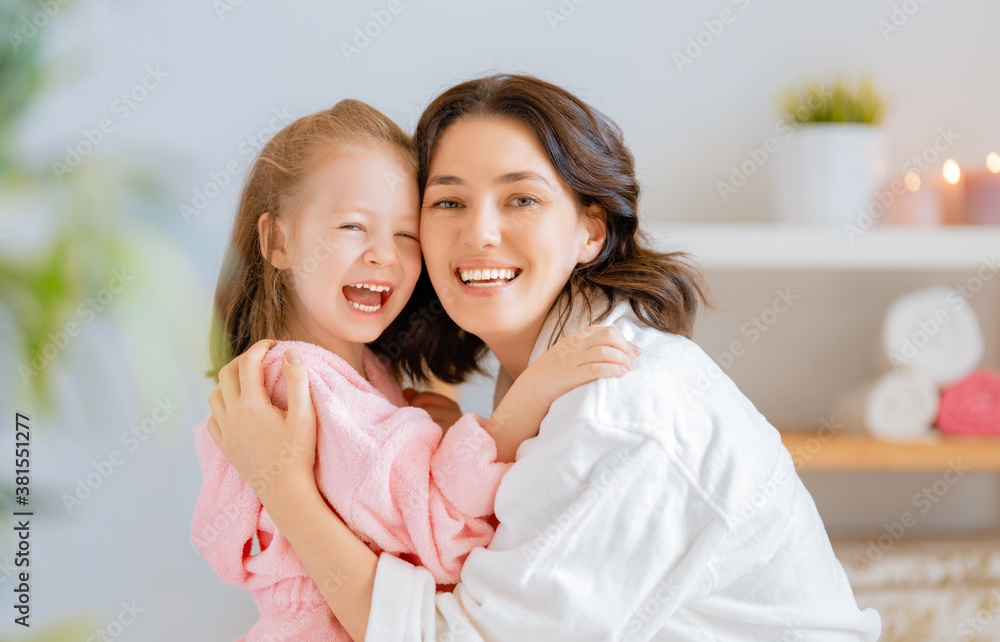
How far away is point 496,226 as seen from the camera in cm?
111

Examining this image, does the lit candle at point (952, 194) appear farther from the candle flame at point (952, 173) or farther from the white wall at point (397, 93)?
the white wall at point (397, 93)

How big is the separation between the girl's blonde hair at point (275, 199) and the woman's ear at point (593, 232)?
0.28 metres

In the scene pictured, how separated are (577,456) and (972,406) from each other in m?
1.15

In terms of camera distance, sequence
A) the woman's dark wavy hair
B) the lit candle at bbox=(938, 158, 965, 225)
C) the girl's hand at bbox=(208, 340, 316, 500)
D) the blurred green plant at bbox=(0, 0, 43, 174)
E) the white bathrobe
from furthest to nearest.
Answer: the lit candle at bbox=(938, 158, 965, 225)
the blurred green plant at bbox=(0, 0, 43, 174)
the woman's dark wavy hair
the girl's hand at bbox=(208, 340, 316, 500)
the white bathrobe

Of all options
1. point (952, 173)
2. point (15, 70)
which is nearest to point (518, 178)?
point (15, 70)

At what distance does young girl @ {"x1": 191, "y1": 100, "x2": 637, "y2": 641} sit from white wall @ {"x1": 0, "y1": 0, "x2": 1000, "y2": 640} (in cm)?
53

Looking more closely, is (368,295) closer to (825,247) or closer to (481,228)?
(481,228)

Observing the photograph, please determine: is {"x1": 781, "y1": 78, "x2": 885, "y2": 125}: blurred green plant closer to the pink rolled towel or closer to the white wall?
the white wall

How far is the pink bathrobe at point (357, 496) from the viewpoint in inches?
38.4

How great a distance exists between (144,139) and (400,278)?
34.4 inches

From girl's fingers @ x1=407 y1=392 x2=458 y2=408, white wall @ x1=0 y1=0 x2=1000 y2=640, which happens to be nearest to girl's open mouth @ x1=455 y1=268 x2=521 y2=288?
girl's fingers @ x1=407 y1=392 x2=458 y2=408

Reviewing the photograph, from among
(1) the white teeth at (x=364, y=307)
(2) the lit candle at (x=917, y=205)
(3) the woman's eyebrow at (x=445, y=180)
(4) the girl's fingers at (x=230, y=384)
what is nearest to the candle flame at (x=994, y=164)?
(2) the lit candle at (x=917, y=205)

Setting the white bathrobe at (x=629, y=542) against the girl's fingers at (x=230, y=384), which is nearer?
Answer: the white bathrobe at (x=629, y=542)

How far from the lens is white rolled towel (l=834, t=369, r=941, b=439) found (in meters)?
1.66
